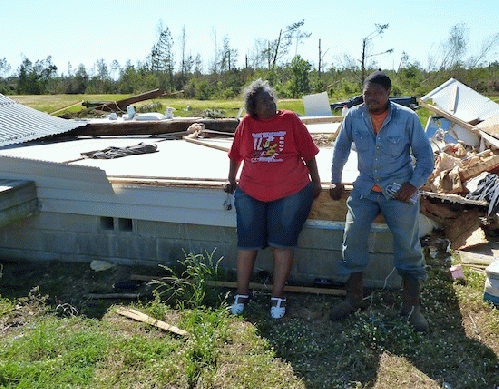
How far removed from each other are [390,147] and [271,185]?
0.84 meters

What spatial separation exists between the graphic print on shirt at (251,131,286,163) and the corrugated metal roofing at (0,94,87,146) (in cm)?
349

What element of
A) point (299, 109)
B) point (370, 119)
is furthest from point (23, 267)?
point (299, 109)

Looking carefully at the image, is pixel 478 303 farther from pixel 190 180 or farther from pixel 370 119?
pixel 190 180

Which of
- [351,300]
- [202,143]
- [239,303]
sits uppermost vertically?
[202,143]

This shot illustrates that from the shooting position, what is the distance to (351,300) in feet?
11.7

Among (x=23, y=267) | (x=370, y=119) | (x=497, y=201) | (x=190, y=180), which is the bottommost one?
(x=23, y=267)

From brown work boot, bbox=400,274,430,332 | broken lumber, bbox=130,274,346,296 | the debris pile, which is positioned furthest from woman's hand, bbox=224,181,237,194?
the debris pile

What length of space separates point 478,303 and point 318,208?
1317 millimetres

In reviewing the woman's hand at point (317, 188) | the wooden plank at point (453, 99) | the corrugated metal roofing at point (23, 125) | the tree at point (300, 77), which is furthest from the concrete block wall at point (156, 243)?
the tree at point (300, 77)

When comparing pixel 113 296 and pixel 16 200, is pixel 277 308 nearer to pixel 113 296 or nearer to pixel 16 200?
pixel 113 296

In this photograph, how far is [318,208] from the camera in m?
3.92

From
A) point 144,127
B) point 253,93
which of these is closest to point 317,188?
point 253,93

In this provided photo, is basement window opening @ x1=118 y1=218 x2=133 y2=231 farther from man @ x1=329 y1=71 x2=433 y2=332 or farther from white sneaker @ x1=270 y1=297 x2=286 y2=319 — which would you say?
man @ x1=329 y1=71 x2=433 y2=332

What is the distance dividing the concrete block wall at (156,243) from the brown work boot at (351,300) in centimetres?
44
